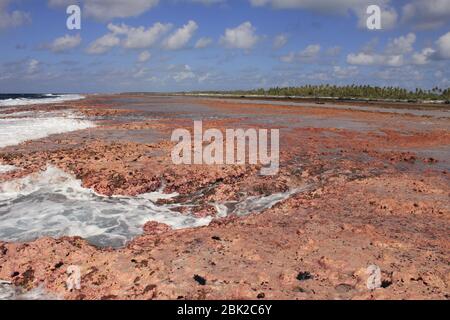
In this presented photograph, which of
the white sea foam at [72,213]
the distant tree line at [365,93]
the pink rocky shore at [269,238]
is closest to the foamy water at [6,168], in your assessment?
the pink rocky shore at [269,238]

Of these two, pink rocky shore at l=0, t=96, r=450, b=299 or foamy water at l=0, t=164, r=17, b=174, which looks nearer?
pink rocky shore at l=0, t=96, r=450, b=299

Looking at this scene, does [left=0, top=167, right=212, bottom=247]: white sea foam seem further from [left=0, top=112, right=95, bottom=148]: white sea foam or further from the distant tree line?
the distant tree line

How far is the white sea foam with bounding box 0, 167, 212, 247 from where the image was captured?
31.2 feet

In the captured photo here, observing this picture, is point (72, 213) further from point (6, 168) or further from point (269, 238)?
point (6, 168)

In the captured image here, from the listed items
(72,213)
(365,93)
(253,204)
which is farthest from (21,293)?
(365,93)

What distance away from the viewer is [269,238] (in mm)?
8500

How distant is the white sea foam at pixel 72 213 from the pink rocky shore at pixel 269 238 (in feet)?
1.68

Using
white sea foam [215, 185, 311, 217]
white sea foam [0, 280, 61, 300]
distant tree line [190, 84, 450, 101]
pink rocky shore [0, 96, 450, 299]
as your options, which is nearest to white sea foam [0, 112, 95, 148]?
pink rocky shore [0, 96, 450, 299]

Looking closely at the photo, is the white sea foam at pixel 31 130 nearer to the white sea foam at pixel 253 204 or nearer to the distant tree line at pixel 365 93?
the white sea foam at pixel 253 204

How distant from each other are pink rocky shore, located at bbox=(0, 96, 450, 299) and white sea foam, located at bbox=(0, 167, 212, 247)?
0.51 meters

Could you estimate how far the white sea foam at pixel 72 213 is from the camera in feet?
31.2

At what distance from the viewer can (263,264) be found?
7.32m
